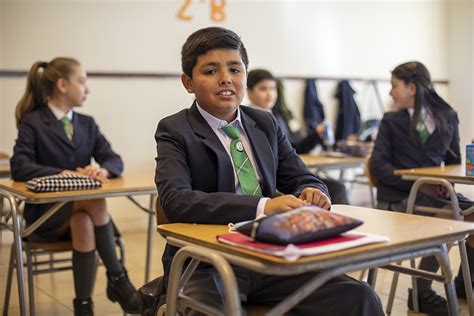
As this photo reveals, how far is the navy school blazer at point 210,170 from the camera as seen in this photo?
1.56 metres

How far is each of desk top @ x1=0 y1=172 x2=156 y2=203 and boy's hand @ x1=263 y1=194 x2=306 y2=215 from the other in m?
1.03

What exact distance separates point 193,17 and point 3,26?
1.51 m

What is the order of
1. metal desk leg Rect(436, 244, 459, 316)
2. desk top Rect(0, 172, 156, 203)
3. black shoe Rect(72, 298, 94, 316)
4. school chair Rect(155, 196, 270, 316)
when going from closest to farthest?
1. school chair Rect(155, 196, 270, 316)
2. metal desk leg Rect(436, 244, 459, 316)
3. desk top Rect(0, 172, 156, 203)
4. black shoe Rect(72, 298, 94, 316)

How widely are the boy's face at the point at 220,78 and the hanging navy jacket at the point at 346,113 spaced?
14.8ft

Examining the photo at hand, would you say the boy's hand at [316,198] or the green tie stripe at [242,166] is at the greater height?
the green tie stripe at [242,166]

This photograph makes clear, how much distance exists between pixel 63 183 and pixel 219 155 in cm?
92

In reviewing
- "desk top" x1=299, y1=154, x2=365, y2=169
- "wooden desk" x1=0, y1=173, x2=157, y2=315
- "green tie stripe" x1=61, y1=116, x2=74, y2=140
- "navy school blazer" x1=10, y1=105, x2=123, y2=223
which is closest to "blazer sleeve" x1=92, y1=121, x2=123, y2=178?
"navy school blazer" x1=10, y1=105, x2=123, y2=223

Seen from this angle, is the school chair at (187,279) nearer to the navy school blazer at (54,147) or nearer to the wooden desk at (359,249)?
the wooden desk at (359,249)

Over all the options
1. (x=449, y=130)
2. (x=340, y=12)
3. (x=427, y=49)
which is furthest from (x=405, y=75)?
(x=427, y=49)

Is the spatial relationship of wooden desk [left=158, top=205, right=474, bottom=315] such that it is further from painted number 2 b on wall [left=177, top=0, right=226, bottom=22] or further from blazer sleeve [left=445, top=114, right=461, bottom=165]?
painted number 2 b on wall [left=177, top=0, right=226, bottom=22]

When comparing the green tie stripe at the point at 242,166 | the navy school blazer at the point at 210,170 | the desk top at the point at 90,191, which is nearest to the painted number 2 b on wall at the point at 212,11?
the desk top at the point at 90,191

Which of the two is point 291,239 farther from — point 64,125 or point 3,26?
point 3,26

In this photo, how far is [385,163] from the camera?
3086 millimetres

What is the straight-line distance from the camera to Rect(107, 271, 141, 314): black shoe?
8.69ft
